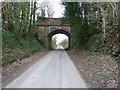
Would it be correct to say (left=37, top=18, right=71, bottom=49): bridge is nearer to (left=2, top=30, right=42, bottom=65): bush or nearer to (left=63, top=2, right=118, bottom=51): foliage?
(left=63, top=2, right=118, bottom=51): foliage

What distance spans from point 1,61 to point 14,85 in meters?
3.45

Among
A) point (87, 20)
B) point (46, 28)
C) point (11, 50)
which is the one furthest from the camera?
point (46, 28)

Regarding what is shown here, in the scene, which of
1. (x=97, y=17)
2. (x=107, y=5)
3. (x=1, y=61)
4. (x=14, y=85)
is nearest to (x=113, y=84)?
(x=14, y=85)

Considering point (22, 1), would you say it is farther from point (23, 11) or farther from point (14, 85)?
point (14, 85)

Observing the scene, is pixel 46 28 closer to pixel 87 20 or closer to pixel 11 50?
pixel 87 20

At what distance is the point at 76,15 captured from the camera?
47.2ft

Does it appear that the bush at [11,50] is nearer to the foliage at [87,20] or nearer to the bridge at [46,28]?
the foliage at [87,20]

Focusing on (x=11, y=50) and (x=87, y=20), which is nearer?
(x=11, y=50)

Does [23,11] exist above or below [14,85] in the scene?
above

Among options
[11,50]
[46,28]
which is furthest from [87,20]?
[46,28]

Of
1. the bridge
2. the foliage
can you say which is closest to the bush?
the foliage

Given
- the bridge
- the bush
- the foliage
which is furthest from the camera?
the bridge

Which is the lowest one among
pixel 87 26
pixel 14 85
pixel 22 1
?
pixel 14 85

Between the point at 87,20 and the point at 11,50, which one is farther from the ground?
the point at 87,20
